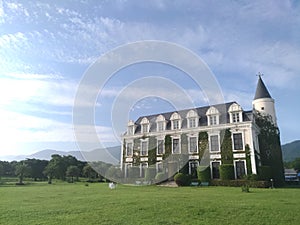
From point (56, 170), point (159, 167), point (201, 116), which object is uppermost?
point (201, 116)

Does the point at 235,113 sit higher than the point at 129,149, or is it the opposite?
the point at 235,113

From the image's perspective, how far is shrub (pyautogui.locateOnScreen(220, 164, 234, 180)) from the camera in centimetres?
2484

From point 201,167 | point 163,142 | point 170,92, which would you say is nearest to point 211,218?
point 170,92

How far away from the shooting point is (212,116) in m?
28.3

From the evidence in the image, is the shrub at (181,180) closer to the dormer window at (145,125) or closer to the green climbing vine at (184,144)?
the green climbing vine at (184,144)

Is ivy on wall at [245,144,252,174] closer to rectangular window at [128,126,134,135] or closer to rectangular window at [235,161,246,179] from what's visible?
rectangular window at [235,161,246,179]

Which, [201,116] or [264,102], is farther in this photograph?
[201,116]

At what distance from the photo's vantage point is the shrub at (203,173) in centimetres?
2573

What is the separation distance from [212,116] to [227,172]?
6400 millimetres

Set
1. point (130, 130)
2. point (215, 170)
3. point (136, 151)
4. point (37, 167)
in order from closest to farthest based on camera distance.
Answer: point (215, 170) < point (136, 151) < point (130, 130) < point (37, 167)

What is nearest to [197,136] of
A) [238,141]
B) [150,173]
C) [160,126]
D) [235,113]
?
[238,141]

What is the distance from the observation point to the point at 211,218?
7.68 meters

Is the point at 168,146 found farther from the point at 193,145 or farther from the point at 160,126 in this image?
the point at 160,126

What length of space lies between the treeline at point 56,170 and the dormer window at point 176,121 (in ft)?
30.9
